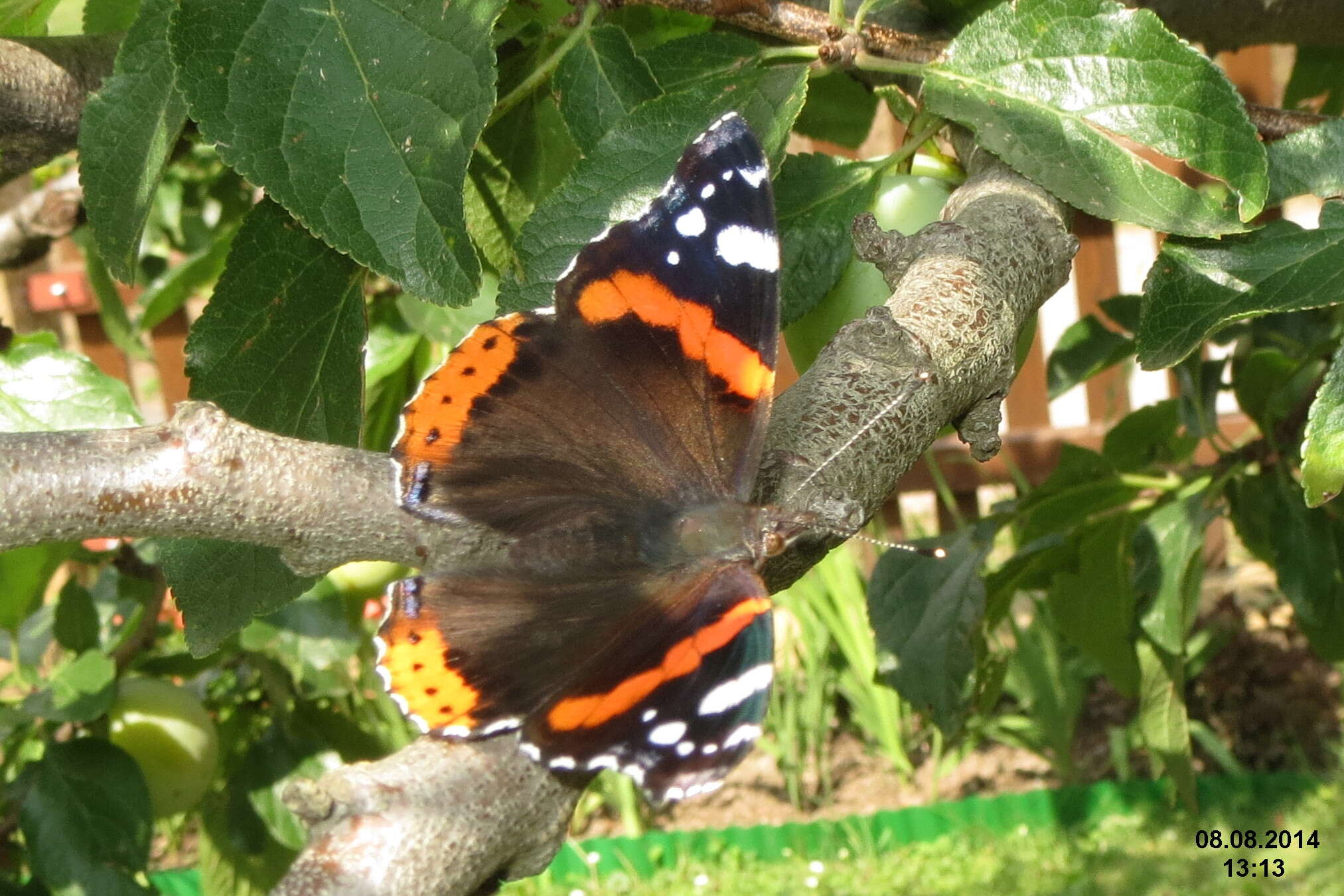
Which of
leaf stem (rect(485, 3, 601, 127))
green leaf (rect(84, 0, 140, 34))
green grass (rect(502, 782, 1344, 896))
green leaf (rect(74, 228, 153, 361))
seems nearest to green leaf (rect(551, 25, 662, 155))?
leaf stem (rect(485, 3, 601, 127))

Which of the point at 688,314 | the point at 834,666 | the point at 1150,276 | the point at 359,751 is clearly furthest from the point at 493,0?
the point at 834,666

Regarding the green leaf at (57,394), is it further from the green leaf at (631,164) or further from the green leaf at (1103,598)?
the green leaf at (1103,598)

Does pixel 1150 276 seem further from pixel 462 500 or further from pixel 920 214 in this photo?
pixel 462 500

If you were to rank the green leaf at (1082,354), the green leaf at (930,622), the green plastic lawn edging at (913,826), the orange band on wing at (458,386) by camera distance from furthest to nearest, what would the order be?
1. the green plastic lawn edging at (913,826)
2. the green leaf at (1082,354)
3. the green leaf at (930,622)
4. the orange band on wing at (458,386)

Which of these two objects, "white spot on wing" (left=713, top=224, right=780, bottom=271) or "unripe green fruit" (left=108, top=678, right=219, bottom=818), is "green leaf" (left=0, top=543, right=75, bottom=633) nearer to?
"unripe green fruit" (left=108, top=678, right=219, bottom=818)

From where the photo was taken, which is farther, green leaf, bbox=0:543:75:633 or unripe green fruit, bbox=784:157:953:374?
green leaf, bbox=0:543:75:633

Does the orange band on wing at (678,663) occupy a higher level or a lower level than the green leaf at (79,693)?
higher
